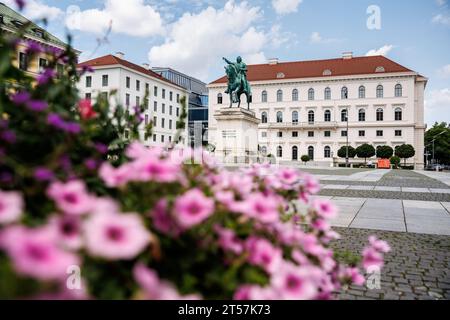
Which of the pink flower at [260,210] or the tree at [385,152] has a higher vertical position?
the tree at [385,152]

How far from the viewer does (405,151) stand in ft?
183

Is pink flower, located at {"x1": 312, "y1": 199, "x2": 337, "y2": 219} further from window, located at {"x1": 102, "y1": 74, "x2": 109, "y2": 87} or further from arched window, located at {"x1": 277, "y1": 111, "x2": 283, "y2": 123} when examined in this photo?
arched window, located at {"x1": 277, "y1": 111, "x2": 283, "y2": 123}

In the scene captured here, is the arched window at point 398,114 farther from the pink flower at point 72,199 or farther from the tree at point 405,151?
the pink flower at point 72,199

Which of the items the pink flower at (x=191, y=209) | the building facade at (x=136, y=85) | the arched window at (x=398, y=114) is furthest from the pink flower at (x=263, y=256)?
the arched window at (x=398, y=114)

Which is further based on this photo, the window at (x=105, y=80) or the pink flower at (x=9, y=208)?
the window at (x=105, y=80)

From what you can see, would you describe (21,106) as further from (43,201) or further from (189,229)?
(189,229)

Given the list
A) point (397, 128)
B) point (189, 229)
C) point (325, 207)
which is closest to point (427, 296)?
point (325, 207)

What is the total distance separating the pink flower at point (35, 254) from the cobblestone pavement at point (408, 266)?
3.29m

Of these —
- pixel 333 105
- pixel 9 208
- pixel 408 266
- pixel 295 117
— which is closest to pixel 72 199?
pixel 9 208

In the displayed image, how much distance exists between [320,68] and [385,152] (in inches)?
805

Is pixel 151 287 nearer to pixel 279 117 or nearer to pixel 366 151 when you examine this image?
pixel 366 151

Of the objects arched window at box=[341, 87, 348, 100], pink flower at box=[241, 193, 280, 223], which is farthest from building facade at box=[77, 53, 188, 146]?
pink flower at box=[241, 193, 280, 223]

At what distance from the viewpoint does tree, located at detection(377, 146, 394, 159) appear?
56719 millimetres

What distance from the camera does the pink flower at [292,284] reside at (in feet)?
3.85
